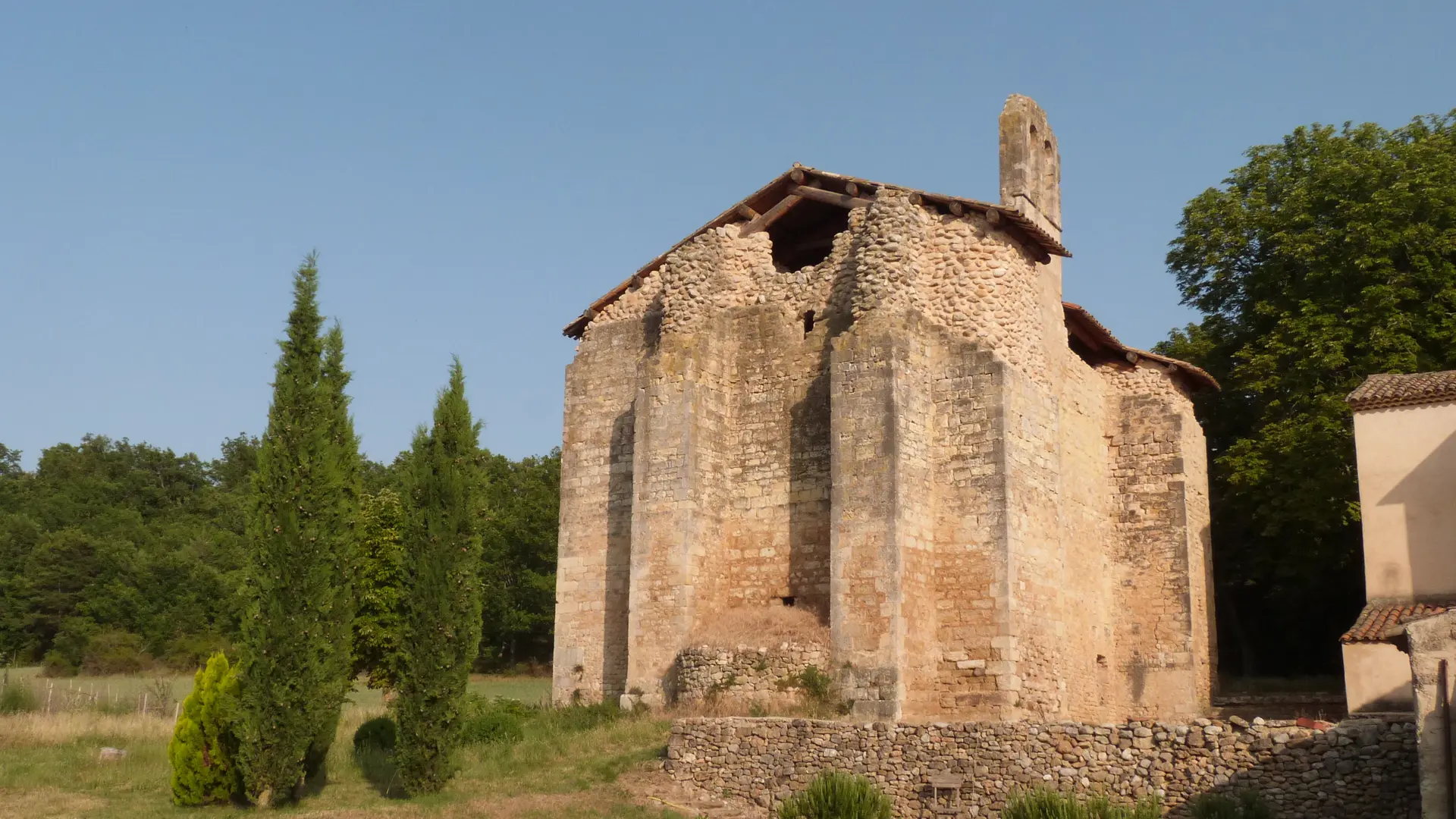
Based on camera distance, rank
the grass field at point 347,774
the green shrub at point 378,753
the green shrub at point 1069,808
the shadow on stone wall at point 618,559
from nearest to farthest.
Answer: the green shrub at point 1069,808 → the grass field at point 347,774 → the green shrub at point 378,753 → the shadow on stone wall at point 618,559

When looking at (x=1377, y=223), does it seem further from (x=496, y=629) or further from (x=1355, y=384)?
(x=496, y=629)

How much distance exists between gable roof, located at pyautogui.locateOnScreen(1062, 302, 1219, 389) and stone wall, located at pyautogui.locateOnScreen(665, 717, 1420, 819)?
987 centimetres

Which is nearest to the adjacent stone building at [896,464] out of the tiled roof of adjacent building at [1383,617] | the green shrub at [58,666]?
the tiled roof of adjacent building at [1383,617]

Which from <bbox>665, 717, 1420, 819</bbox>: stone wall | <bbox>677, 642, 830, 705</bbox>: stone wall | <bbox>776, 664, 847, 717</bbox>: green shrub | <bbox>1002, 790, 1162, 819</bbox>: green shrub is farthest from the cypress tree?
<bbox>1002, 790, 1162, 819</bbox>: green shrub

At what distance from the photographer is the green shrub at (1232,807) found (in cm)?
1176

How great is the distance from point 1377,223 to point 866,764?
1481cm

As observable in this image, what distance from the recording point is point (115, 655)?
41.4 metres

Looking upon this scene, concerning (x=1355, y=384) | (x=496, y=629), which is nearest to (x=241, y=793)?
(x=1355, y=384)

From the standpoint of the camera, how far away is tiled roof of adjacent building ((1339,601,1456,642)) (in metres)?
14.2

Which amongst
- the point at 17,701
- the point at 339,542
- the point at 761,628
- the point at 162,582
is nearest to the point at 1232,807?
the point at 761,628

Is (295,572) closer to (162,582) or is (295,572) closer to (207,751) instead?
(207,751)

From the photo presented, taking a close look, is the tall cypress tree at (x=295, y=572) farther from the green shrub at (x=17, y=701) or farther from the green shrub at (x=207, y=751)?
the green shrub at (x=17, y=701)

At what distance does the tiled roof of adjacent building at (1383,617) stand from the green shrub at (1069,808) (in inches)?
139

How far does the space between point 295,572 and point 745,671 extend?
6.15 m
